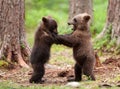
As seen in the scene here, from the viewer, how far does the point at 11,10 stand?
1391 cm

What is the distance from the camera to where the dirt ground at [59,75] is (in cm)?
1233

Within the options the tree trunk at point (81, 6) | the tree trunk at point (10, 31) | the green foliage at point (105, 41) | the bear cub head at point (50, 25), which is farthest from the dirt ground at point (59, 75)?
the tree trunk at point (81, 6)

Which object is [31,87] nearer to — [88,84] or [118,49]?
[88,84]

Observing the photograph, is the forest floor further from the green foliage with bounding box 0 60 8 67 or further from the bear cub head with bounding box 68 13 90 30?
the bear cub head with bounding box 68 13 90 30

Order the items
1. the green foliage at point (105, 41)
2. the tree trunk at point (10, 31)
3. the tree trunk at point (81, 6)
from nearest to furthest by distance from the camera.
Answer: the tree trunk at point (10, 31)
the green foliage at point (105, 41)
the tree trunk at point (81, 6)

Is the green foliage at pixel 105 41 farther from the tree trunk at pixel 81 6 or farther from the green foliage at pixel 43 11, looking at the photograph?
the green foliage at pixel 43 11

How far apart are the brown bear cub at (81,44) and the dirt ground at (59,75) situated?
0.34m

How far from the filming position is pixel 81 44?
1210cm

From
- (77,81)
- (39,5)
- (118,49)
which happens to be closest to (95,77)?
(77,81)

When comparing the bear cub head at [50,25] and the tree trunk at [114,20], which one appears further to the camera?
the tree trunk at [114,20]

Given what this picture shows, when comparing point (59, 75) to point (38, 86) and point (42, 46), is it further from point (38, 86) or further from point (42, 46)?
point (38, 86)

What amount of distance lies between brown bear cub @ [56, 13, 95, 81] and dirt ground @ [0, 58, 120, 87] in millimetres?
338

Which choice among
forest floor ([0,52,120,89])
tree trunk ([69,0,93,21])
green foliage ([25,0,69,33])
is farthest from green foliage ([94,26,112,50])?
green foliage ([25,0,69,33])

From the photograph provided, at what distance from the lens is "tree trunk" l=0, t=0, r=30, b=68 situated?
13.9 metres
